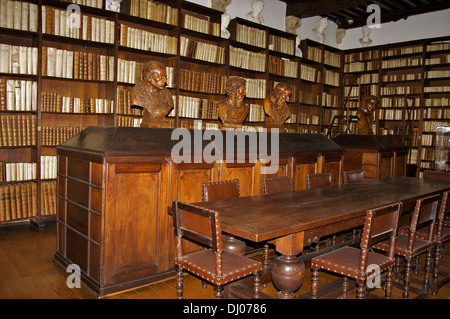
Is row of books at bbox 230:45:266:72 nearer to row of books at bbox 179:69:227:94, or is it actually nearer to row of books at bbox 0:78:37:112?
row of books at bbox 179:69:227:94

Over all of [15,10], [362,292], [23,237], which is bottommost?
[23,237]

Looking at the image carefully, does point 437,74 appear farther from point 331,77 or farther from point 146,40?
point 146,40

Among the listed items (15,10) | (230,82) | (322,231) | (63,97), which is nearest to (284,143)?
(230,82)

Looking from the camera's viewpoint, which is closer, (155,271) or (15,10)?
(155,271)

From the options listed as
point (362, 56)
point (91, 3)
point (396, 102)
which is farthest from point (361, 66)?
point (91, 3)

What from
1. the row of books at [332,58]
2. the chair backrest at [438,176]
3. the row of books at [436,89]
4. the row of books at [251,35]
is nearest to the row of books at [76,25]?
the row of books at [251,35]

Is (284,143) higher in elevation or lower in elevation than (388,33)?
lower

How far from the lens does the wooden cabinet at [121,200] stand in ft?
7.86

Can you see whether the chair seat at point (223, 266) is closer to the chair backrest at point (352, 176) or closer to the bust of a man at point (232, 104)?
the bust of a man at point (232, 104)

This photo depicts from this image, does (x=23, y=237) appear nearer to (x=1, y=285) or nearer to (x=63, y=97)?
(x=1, y=285)

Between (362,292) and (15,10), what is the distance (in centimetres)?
404

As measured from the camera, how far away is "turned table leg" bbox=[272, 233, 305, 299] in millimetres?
1998

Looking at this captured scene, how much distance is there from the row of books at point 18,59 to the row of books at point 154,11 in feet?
4.16

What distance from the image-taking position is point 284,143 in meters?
3.67
